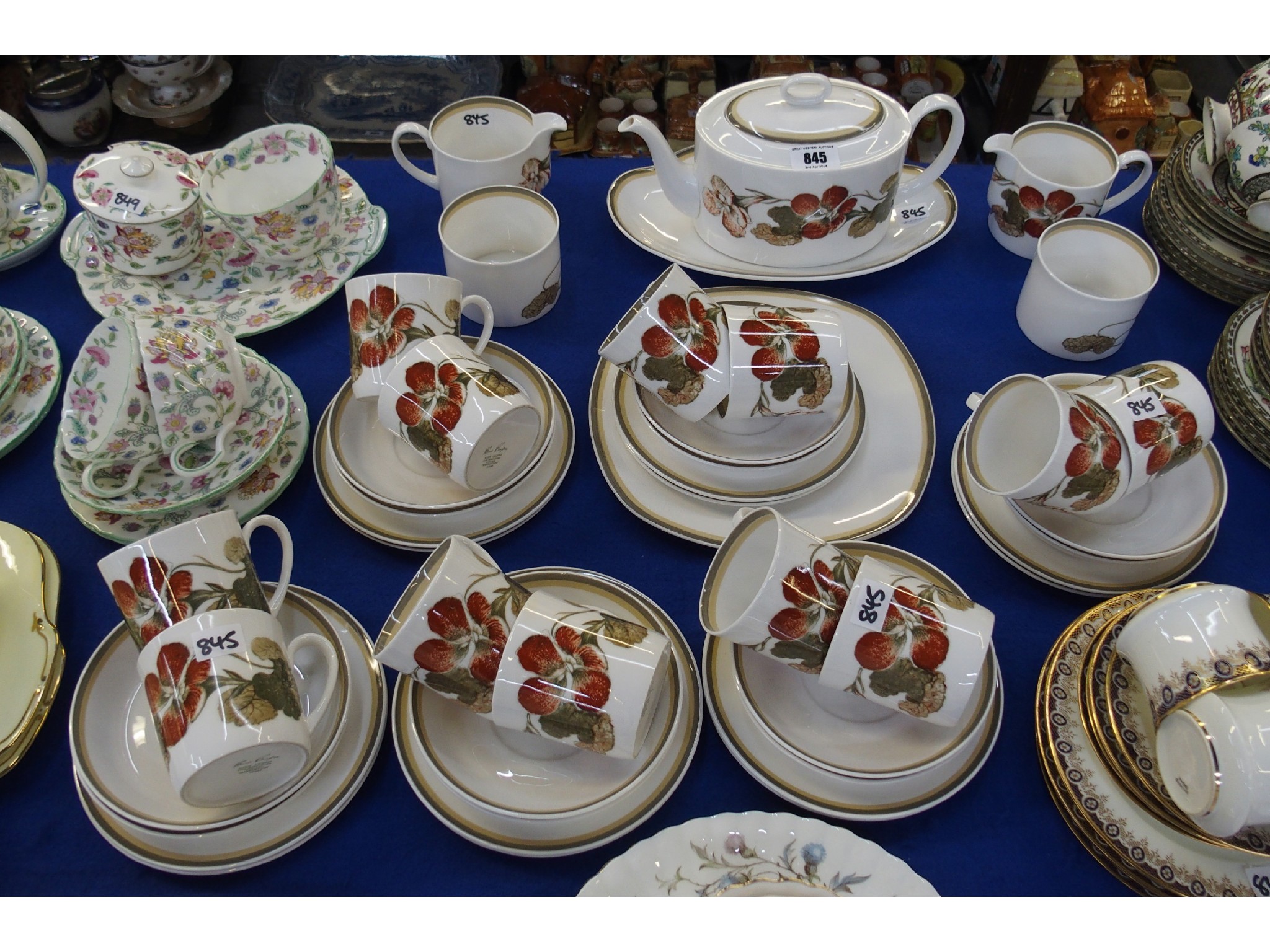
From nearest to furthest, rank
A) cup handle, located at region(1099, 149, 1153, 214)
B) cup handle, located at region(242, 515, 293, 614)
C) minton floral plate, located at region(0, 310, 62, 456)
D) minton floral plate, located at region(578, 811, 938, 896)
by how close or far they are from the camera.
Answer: minton floral plate, located at region(578, 811, 938, 896) < cup handle, located at region(242, 515, 293, 614) < minton floral plate, located at region(0, 310, 62, 456) < cup handle, located at region(1099, 149, 1153, 214)

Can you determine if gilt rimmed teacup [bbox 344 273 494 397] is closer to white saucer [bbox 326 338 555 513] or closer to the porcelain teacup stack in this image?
white saucer [bbox 326 338 555 513]

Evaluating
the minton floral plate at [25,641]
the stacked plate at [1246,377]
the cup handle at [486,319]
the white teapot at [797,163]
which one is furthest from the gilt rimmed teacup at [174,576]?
the stacked plate at [1246,377]

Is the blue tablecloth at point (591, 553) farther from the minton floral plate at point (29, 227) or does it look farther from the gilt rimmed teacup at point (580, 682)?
the gilt rimmed teacup at point (580, 682)

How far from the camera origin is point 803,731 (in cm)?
78

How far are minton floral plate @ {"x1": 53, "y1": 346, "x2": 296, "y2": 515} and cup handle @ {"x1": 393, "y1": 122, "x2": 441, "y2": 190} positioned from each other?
1.28 feet

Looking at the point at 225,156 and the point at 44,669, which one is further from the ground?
the point at 225,156

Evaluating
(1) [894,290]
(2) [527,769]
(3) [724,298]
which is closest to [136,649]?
(2) [527,769]

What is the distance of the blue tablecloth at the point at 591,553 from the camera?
0.76 meters

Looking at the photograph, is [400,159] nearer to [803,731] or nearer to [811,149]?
[811,149]

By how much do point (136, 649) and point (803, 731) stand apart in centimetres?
59

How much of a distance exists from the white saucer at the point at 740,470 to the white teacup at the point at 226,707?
0.37m

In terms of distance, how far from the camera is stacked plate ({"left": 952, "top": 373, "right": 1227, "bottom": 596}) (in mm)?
873

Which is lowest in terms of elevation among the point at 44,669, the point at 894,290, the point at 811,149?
the point at 44,669

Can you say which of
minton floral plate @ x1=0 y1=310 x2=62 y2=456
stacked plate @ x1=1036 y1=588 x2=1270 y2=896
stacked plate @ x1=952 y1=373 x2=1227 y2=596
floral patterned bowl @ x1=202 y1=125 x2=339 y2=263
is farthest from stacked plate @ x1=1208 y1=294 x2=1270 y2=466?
minton floral plate @ x1=0 y1=310 x2=62 y2=456
